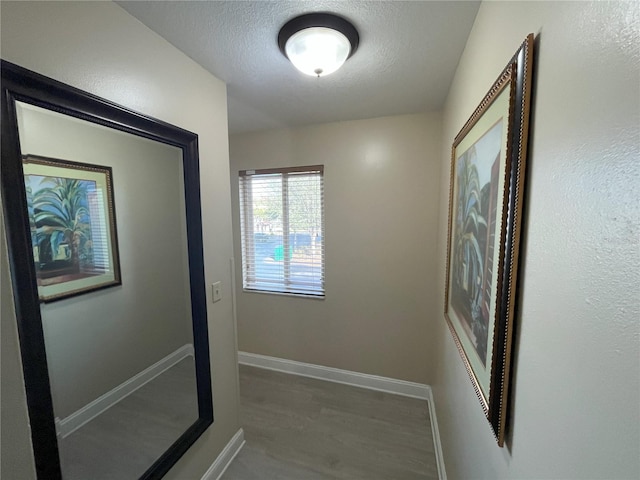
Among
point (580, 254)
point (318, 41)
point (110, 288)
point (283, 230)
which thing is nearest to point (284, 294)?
point (283, 230)

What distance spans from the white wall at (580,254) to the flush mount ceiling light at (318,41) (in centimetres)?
63

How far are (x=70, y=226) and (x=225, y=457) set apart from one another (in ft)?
5.37

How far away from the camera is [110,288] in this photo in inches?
45.4

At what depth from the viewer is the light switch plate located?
1.57 meters

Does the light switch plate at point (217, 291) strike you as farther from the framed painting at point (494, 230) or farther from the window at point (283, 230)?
the framed painting at point (494, 230)

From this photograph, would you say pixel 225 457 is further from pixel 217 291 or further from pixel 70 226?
pixel 70 226

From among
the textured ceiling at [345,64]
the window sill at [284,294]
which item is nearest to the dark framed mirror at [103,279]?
the textured ceiling at [345,64]

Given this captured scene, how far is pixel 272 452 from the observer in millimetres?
1830

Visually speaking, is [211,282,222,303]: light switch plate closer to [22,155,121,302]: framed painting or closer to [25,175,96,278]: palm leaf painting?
[22,155,121,302]: framed painting

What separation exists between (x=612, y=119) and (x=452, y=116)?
143cm

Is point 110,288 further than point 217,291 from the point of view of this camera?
No

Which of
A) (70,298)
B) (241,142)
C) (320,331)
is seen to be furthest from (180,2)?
(320,331)

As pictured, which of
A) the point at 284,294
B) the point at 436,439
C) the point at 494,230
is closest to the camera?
the point at 494,230

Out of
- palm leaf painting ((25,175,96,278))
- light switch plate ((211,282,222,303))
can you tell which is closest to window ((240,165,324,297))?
light switch plate ((211,282,222,303))
